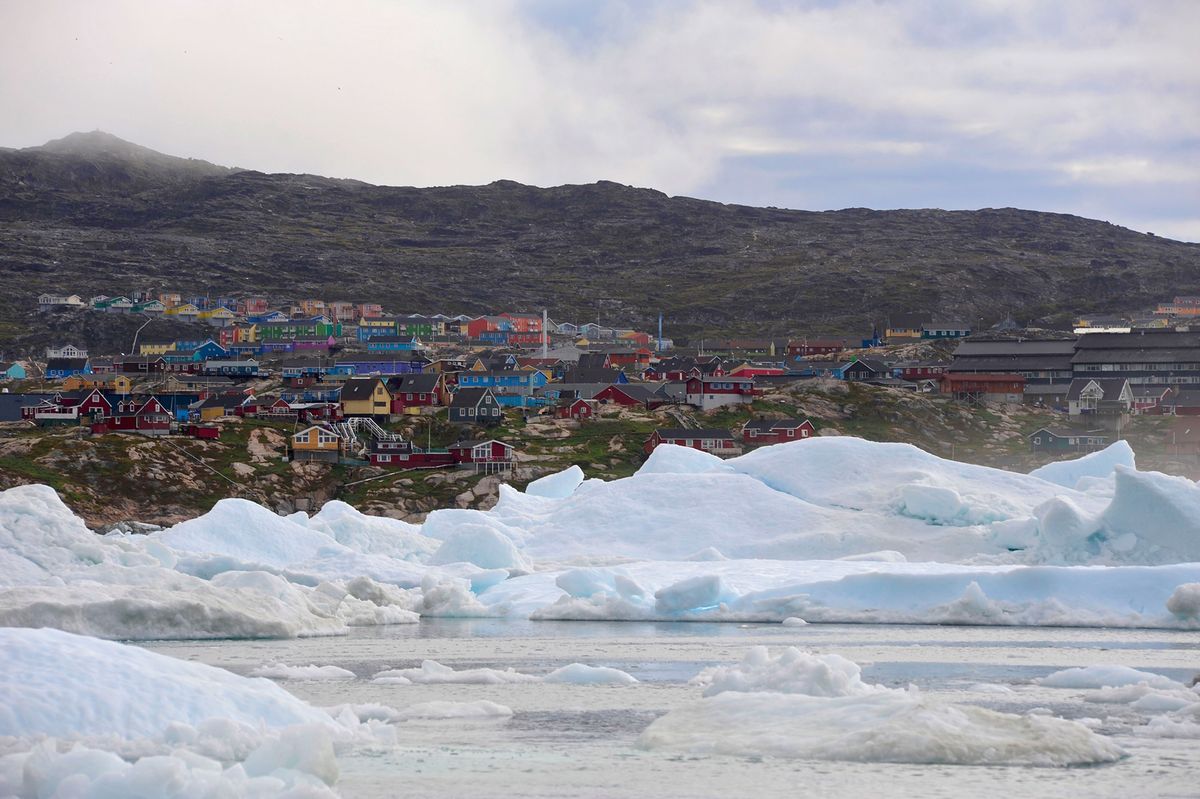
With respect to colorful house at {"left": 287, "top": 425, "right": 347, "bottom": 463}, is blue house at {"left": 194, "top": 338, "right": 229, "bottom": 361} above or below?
above

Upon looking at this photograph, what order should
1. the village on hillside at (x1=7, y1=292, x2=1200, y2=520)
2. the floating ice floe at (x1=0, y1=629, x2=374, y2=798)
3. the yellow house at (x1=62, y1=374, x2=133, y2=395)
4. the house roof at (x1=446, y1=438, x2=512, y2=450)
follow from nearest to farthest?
1. the floating ice floe at (x1=0, y1=629, x2=374, y2=798)
2. the house roof at (x1=446, y1=438, x2=512, y2=450)
3. the village on hillside at (x1=7, y1=292, x2=1200, y2=520)
4. the yellow house at (x1=62, y1=374, x2=133, y2=395)

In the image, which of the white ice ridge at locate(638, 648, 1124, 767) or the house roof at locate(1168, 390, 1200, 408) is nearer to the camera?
the white ice ridge at locate(638, 648, 1124, 767)

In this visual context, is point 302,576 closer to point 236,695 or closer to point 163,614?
point 163,614

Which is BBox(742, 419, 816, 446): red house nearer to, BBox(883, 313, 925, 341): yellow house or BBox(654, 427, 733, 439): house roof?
BBox(654, 427, 733, 439): house roof

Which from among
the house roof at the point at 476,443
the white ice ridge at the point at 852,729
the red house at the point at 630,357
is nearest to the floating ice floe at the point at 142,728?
the white ice ridge at the point at 852,729

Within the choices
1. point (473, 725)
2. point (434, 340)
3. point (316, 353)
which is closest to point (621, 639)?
point (473, 725)

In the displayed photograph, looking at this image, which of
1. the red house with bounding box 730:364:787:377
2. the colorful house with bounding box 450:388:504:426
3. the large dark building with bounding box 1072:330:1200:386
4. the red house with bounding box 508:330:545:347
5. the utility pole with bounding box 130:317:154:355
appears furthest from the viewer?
the red house with bounding box 508:330:545:347

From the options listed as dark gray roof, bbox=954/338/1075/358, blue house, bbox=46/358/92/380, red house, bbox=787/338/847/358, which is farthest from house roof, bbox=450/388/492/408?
red house, bbox=787/338/847/358
